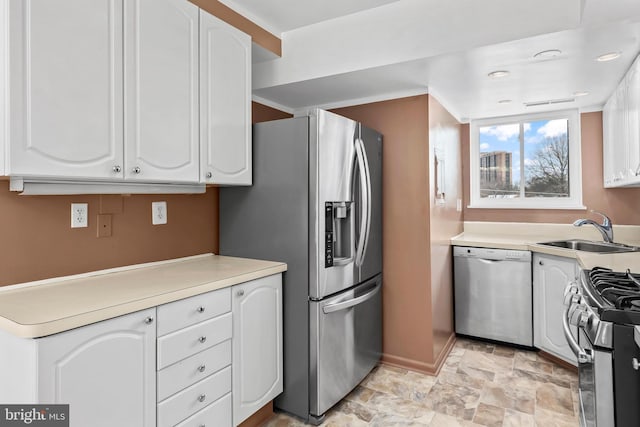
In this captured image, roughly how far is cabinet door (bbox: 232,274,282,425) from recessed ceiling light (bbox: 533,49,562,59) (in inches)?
79.0

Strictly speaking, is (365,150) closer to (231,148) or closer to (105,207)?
(231,148)

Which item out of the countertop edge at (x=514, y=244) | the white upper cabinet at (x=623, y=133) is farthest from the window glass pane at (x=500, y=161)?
the white upper cabinet at (x=623, y=133)

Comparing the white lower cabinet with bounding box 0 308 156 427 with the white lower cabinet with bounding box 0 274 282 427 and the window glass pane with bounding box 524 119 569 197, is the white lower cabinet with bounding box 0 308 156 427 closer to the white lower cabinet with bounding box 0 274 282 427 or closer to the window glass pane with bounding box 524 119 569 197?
the white lower cabinet with bounding box 0 274 282 427

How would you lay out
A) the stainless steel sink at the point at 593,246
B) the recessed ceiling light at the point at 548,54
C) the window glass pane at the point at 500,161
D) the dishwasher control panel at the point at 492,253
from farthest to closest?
the window glass pane at the point at 500,161, the dishwasher control panel at the point at 492,253, the stainless steel sink at the point at 593,246, the recessed ceiling light at the point at 548,54

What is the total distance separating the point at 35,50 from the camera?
1339 millimetres

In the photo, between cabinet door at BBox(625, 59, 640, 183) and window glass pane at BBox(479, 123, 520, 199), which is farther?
window glass pane at BBox(479, 123, 520, 199)

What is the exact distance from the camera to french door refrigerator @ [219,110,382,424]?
85.6 inches

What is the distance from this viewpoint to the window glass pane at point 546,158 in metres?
3.63

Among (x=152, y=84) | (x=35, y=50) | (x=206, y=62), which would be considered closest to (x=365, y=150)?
(x=206, y=62)

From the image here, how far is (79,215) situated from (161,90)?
2.39ft

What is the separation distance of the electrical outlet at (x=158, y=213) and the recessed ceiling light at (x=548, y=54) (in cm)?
238

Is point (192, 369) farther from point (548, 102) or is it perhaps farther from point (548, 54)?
point (548, 102)

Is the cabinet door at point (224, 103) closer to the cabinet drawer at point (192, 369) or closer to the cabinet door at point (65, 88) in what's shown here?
the cabinet door at point (65, 88)

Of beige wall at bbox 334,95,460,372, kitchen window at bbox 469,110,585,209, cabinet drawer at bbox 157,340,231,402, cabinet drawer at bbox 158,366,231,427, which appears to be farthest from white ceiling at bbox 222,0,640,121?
cabinet drawer at bbox 158,366,231,427
